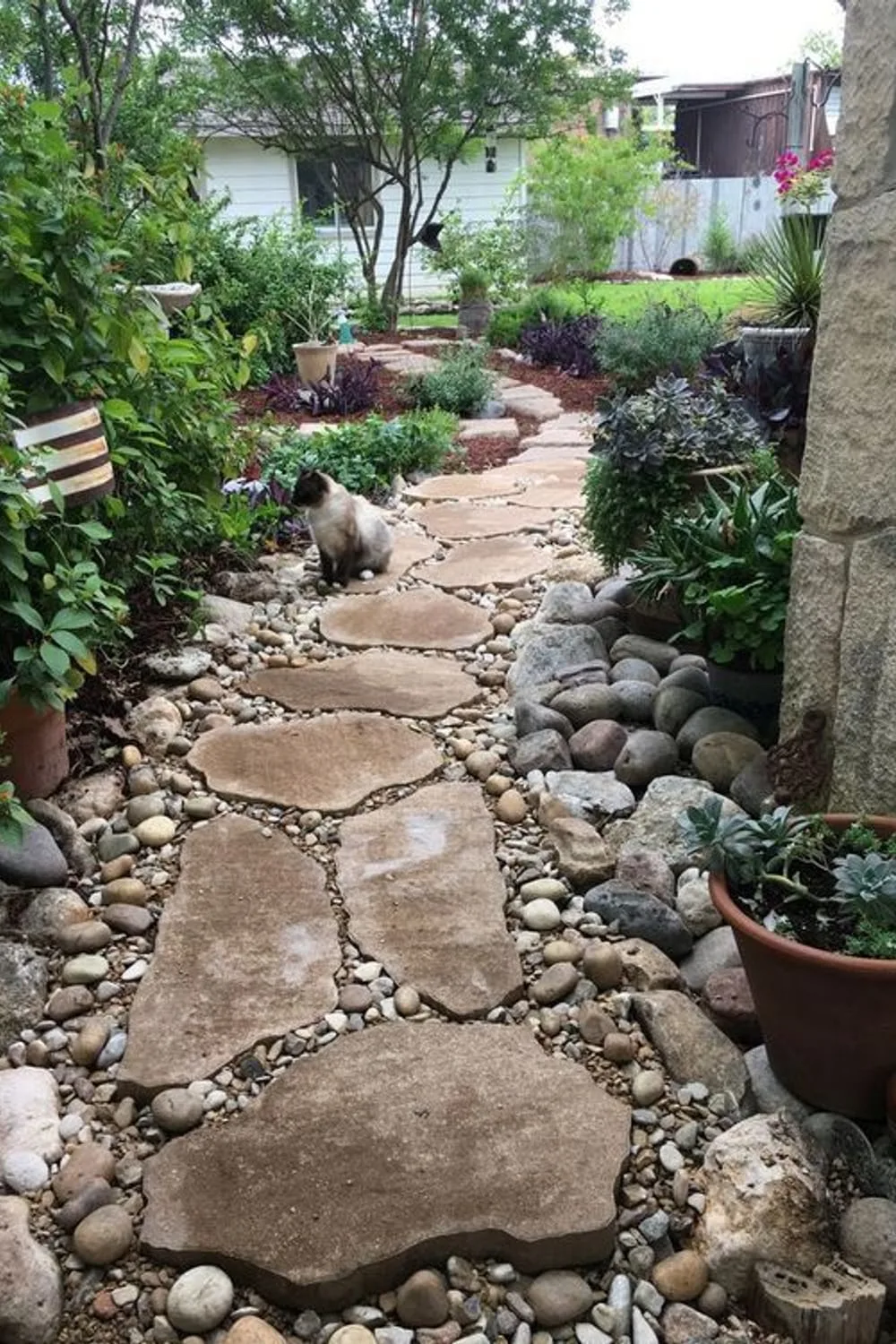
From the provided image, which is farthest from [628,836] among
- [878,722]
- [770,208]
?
[770,208]

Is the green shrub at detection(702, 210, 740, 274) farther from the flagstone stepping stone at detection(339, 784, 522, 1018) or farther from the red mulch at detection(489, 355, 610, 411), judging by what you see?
the flagstone stepping stone at detection(339, 784, 522, 1018)

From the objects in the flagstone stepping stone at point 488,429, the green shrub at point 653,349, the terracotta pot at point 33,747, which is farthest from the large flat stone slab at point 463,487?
the terracotta pot at point 33,747

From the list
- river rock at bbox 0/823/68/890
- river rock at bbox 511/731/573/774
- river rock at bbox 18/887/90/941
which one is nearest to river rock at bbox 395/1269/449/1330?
river rock at bbox 18/887/90/941

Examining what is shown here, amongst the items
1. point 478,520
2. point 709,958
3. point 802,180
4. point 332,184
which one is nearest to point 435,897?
point 709,958

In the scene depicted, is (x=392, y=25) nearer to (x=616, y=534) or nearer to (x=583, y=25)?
(x=583, y=25)

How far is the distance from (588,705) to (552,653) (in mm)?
370

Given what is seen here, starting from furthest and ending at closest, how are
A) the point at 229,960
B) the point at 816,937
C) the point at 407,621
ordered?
the point at 407,621, the point at 229,960, the point at 816,937

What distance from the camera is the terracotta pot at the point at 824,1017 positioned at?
63.8 inches

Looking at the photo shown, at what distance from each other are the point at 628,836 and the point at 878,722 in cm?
68

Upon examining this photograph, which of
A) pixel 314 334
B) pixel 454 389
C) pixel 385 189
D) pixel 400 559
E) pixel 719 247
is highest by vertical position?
pixel 385 189

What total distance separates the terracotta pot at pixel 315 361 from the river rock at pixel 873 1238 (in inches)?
302

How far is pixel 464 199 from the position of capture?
17156 millimetres

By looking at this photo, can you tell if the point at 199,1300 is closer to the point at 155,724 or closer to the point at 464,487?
the point at 155,724

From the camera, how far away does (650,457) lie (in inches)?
133
